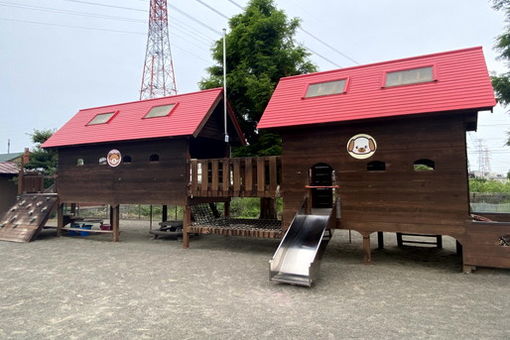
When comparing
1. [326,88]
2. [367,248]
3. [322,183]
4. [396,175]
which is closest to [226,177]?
[322,183]

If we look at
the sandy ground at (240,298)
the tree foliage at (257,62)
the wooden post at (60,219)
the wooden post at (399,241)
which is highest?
the tree foliage at (257,62)

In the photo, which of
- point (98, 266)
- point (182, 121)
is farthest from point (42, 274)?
point (182, 121)

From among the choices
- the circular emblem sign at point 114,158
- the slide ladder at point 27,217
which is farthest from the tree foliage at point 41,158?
the circular emblem sign at point 114,158

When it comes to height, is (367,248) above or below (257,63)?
below

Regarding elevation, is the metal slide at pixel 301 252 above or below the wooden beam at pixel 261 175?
below

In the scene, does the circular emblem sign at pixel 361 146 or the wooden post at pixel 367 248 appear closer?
the circular emblem sign at pixel 361 146

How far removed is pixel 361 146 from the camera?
28.8ft

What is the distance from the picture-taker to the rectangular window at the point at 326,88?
992 centimetres

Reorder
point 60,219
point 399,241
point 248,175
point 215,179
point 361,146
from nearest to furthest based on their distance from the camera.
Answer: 1. point 361,146
2. point 248,175
3. point 215,179
4. point 399,241
5. point 60,219

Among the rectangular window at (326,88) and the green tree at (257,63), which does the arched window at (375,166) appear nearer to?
the rectangular window at (326,88)

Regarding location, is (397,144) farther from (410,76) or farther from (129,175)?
(129,175)

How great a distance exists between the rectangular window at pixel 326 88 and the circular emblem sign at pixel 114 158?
7766 millimetres

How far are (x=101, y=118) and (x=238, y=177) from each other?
25.8 ft

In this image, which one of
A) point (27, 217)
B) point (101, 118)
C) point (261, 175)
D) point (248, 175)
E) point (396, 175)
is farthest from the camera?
point (101, 118)
